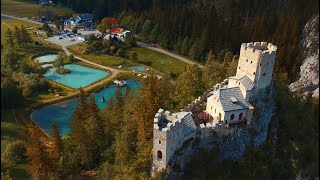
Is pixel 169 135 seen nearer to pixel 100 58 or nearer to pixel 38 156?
pixel 38 156

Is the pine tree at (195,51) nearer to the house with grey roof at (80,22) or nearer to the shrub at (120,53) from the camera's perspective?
the shrub at (120,53)

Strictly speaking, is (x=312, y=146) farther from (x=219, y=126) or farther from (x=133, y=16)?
(x=133, y=16)

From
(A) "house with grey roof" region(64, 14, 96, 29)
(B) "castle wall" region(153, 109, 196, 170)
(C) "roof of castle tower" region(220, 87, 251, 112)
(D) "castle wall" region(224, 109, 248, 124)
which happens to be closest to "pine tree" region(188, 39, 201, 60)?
(A) "house with grey roof" region(64, 14, 96, 29)

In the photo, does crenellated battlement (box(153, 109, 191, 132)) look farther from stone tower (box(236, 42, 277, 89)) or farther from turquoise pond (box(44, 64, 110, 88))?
turquoise pond (box(44, 64, 110, 88))

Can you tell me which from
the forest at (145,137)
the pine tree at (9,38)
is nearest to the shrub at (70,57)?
the pine tree at (9,38)

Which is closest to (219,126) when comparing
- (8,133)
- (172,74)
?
(8,133)
